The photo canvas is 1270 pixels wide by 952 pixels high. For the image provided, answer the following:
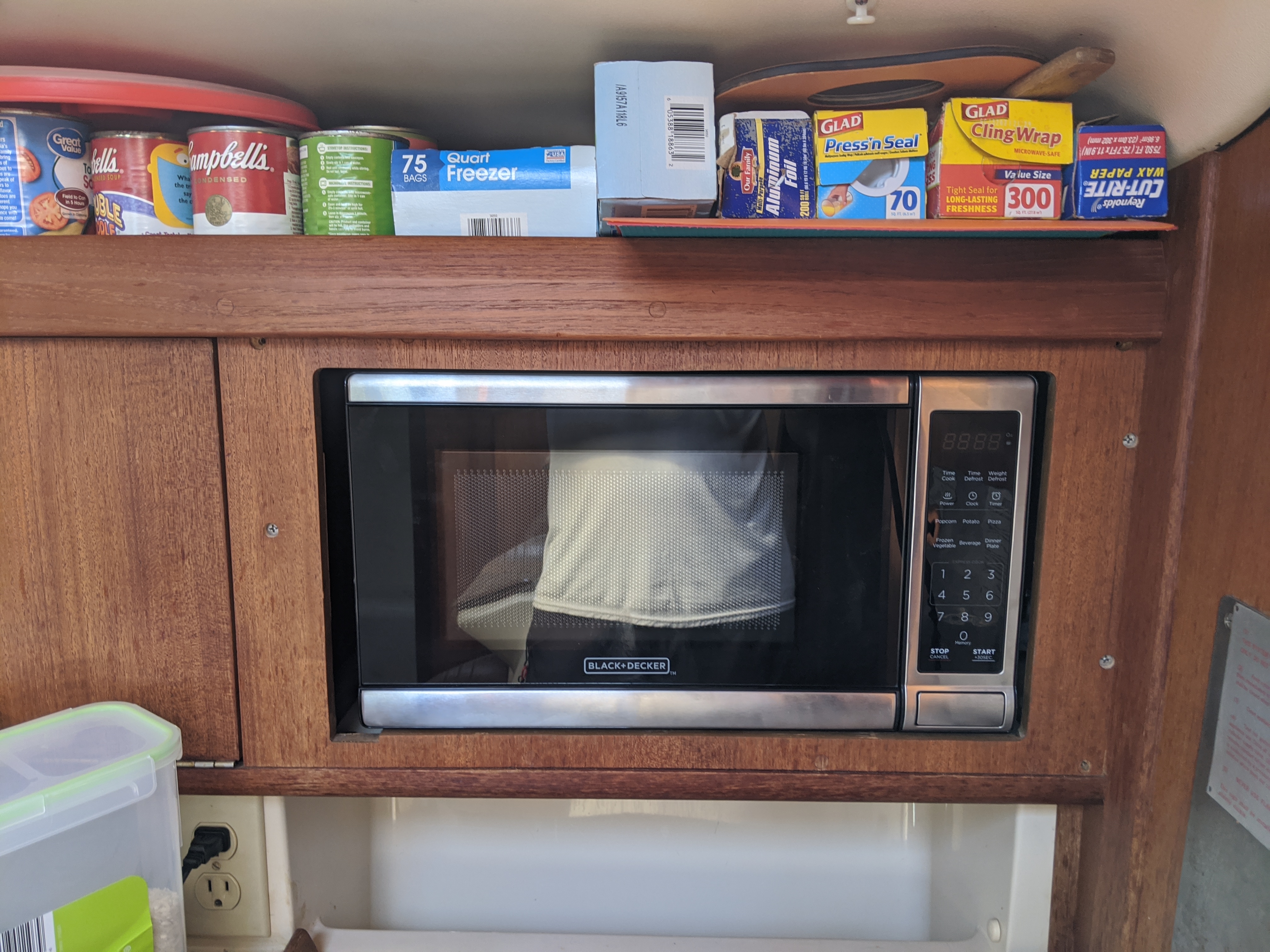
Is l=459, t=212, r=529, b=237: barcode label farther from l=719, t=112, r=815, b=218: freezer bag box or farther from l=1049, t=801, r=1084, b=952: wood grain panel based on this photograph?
l=1049, t=801, r=1084, b=952: wood grain panel

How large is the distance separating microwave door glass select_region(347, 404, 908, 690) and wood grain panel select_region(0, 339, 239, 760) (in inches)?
5.1

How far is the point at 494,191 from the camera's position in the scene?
25.6 inches

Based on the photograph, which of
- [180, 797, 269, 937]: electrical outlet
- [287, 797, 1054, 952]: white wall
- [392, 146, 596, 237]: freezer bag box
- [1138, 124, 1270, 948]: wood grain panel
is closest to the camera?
[1138, 124, 1270, 948]: wood grain panel

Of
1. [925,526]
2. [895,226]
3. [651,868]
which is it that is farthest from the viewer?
[651,868]

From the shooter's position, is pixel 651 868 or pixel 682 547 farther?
pixel 651 868

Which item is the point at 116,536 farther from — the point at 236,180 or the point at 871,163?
the point at 871,163

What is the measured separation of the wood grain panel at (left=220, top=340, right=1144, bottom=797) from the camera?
0.65 m

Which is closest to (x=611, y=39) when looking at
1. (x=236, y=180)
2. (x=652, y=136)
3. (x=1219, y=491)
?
(x=652, y=136)

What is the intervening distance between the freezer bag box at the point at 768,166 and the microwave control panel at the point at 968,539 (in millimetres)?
216

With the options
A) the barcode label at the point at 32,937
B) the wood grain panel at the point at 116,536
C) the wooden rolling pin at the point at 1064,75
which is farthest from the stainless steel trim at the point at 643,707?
the wooden rolling pin at the point at 1064,75

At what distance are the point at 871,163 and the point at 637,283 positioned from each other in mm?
209

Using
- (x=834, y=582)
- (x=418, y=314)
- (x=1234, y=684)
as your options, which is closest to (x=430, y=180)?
(x=418, y=314)

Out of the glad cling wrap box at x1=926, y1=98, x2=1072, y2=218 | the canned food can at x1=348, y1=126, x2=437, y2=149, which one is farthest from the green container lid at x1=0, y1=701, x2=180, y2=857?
the glad cling wrap box at x1=926, y1=98, x2=1072, y2=218

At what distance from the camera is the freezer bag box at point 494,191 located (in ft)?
2.13
